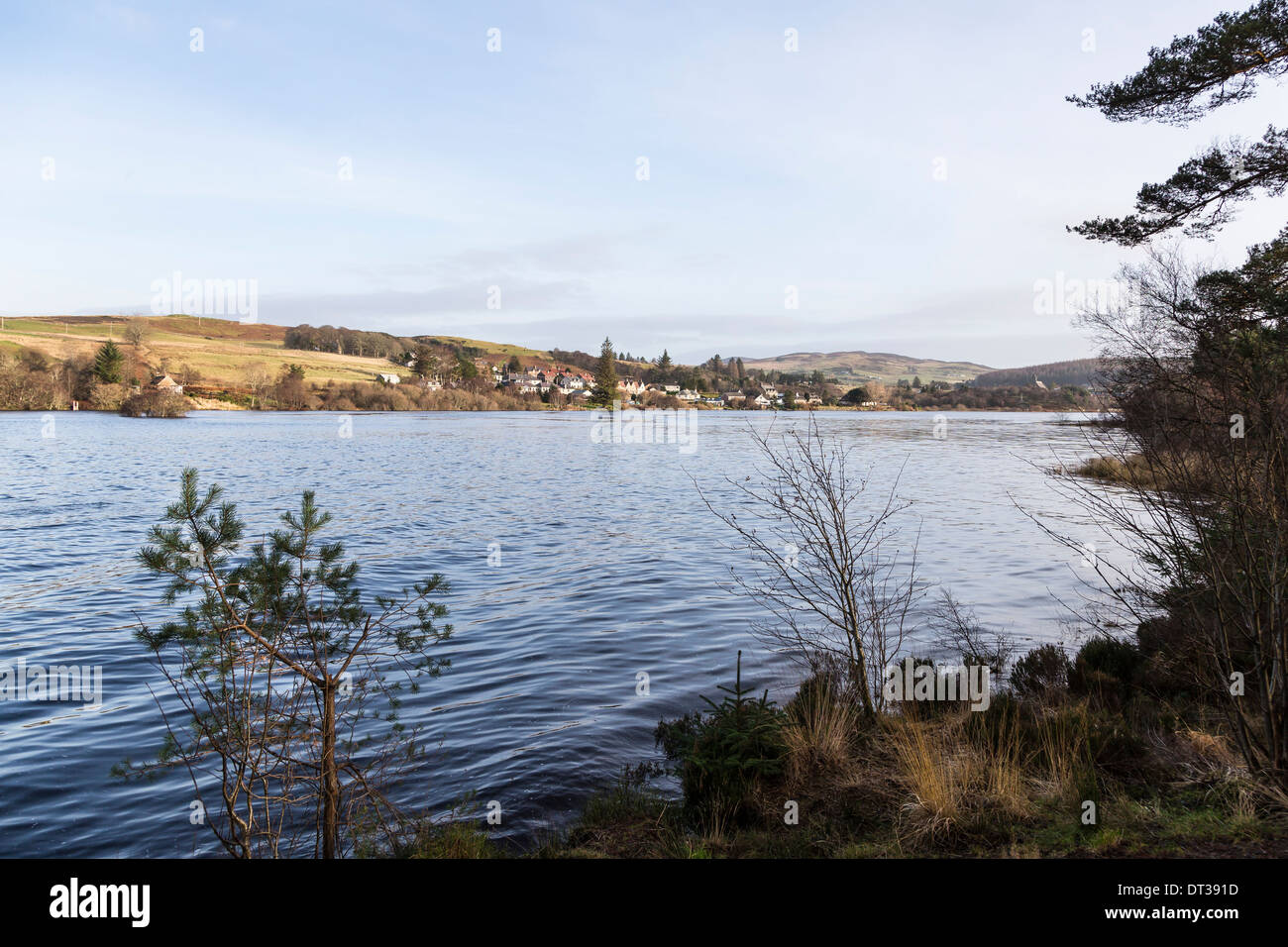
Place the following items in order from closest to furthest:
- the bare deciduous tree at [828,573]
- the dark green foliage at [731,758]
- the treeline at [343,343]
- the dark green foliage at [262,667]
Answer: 1. the dark green foliage at [262,667]
2. the dark green foliage at [731,758]
3. the bare deciduous tree at [828,573]
4. the treeline at [343,343]

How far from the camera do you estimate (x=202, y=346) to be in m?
132

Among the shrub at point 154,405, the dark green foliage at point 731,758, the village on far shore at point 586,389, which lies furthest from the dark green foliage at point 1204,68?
the village on far shore at point 586,389

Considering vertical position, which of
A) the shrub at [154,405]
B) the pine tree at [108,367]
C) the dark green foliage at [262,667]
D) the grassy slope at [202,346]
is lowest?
the dark green foliage at [262,667]

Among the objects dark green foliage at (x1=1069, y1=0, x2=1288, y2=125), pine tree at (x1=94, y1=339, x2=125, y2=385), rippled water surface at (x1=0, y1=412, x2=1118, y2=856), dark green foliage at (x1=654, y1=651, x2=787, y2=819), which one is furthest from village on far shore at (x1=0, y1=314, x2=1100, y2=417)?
dark green foliage at (x1=654, y1=651, x2=787, y2=819)

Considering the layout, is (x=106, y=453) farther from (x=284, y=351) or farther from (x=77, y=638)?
(x=284, y=351)

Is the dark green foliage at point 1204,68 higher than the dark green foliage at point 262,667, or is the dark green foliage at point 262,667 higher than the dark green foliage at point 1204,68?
the dark green foliage at point 1204,68

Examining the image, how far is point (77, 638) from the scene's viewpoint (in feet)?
36.8

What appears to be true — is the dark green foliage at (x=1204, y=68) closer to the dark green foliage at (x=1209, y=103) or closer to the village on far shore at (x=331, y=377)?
the dark green foliage at (x=1209, y=103)

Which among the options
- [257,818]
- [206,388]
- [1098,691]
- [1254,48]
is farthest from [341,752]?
[206,388]

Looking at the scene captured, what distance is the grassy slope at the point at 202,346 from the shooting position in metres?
107

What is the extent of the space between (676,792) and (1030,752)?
324cm

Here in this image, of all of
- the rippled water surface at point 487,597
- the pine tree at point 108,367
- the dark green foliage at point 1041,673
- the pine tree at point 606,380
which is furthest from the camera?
the pine tree at point 606,380

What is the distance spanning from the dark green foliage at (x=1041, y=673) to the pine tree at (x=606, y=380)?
416 ft

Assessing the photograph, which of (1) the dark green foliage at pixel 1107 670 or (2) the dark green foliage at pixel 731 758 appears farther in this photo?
(1) the dark green foliage at pixel 1107 670
